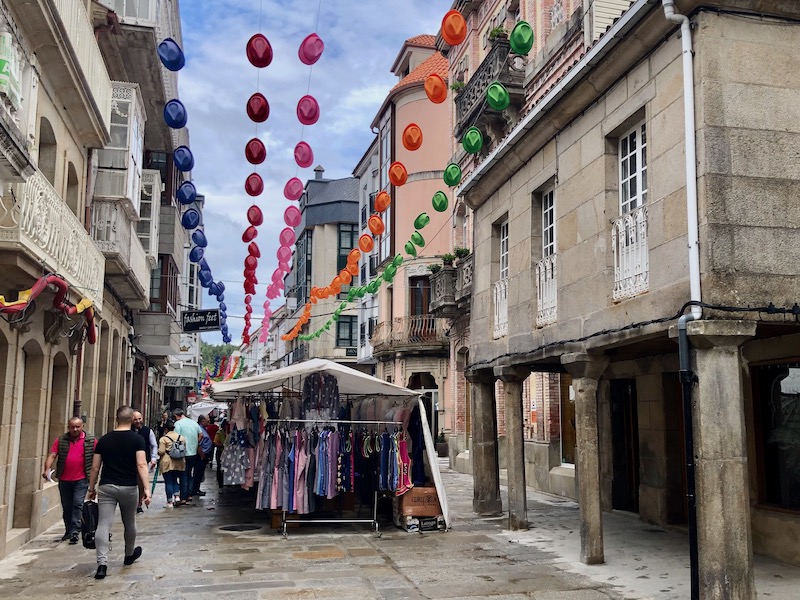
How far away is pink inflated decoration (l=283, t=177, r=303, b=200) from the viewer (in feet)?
46.9

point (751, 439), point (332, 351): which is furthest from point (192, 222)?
point (332, 351)

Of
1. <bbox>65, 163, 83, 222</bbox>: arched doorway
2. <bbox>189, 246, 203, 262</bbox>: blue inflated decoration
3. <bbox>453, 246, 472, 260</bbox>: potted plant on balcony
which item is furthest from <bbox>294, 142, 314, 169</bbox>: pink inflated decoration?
<bbox>453, 246, 472, 260</bbox>: potted plant on balcony

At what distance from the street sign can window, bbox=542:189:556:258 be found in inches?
674

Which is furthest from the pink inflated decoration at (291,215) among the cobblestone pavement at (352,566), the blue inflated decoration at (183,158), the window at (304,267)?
the window at (304,267)

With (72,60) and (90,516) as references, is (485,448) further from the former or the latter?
(72,60)

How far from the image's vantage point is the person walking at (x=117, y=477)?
28.3 feet

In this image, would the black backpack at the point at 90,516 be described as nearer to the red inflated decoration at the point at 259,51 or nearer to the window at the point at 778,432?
the red inflated decoration at the point at 259,51

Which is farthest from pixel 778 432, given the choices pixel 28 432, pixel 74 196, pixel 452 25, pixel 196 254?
pixel 196 254

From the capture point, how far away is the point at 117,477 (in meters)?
8.70

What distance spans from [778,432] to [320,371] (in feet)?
21.1

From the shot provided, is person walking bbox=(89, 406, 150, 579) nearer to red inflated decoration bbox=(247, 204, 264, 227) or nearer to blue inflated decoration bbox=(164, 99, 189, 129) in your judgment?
blue inflated decoration bbox=(164, 99, 189, 129)

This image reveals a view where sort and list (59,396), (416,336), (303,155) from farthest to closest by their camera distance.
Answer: (416,336)
(59,396)
(303,155)

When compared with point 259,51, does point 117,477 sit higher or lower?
lower

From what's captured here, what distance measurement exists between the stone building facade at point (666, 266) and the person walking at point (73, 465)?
5.96 m
